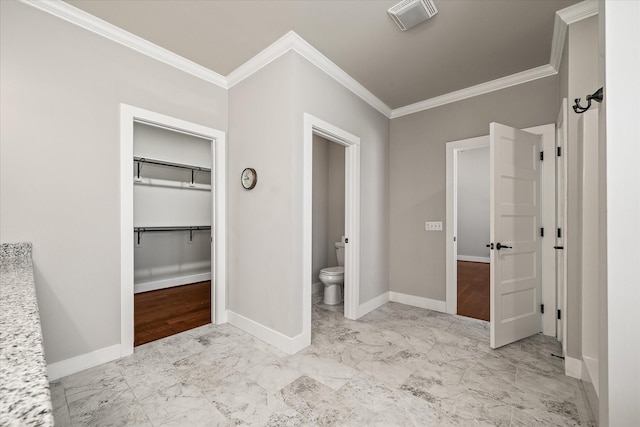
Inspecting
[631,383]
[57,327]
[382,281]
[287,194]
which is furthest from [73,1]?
[382,281]

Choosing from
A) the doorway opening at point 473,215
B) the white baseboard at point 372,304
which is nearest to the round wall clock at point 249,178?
Answer: the white baseboard at point 372,304

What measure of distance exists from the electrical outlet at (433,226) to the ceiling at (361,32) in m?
1.68

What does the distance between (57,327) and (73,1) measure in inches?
91.1

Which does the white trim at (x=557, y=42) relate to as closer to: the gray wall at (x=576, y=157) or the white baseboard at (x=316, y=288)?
the gray wall at (x=576, y=157)

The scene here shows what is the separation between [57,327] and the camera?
1.94 metres

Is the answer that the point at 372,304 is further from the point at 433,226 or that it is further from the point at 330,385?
the point at 330,385

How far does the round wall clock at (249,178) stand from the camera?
8.64 ft

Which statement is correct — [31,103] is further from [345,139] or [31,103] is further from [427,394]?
[427,394]

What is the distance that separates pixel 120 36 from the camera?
2209mm

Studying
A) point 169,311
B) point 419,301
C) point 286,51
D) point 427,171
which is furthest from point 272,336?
point 427,171

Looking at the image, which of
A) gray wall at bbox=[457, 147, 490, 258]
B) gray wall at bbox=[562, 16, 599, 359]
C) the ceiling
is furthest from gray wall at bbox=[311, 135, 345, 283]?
gray wall at bbox=[457, 147, 490, 258]

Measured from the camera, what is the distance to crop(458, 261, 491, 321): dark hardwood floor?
3324 millimetres

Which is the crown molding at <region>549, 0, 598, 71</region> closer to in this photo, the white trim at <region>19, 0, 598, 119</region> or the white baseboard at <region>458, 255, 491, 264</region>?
the white trim at <region>19, 0, 598, 119</region>

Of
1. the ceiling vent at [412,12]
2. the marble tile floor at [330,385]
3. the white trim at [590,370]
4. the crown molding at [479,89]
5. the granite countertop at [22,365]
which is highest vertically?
the ceiling vent at [412,12]
